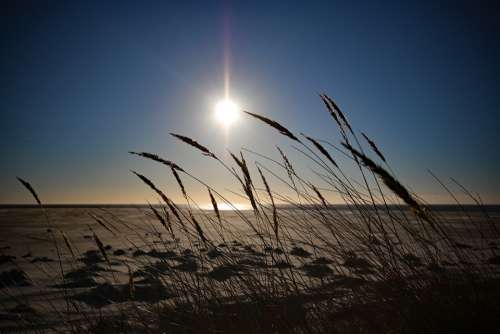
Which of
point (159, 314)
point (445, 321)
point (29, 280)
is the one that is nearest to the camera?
point (445, 321)

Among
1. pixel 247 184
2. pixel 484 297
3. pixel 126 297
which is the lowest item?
pixel 126 297

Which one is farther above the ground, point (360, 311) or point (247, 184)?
point (247, 184)

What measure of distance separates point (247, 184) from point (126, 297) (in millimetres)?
2565

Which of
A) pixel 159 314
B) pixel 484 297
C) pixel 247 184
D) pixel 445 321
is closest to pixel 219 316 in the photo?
pixel 159 314

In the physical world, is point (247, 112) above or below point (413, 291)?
above

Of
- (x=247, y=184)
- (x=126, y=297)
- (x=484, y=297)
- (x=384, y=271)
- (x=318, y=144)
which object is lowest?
(x=126, y=297)

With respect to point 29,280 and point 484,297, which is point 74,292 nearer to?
point 29,280

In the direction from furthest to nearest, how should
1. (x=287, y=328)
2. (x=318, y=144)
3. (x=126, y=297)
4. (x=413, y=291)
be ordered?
(x=126, y=297)
(x=318, y=144)
(x=413, y=291)
(x=287, y=328)

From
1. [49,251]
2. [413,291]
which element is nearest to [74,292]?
[413,291]

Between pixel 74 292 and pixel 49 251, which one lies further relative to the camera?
pixel 49 251

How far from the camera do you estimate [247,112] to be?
1.82m

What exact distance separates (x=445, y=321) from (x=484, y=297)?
1.06 feet

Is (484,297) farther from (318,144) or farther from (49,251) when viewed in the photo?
(49,251)

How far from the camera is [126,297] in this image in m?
3.42
